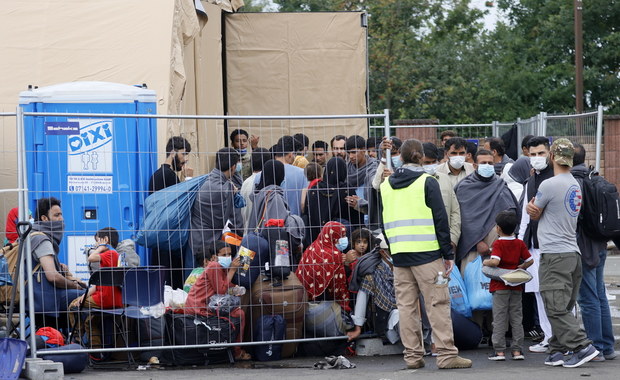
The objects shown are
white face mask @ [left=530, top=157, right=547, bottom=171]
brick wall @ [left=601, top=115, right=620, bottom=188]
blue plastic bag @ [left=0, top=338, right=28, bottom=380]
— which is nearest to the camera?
blue plastic bag @ [left=0, top=338, right=28, bottom=380]

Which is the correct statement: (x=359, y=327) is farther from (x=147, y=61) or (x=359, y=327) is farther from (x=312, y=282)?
(x=147, y=61)

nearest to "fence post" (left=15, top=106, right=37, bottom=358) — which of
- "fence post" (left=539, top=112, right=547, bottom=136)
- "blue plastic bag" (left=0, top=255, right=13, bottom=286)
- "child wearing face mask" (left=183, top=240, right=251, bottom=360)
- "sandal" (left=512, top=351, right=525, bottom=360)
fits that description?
"blue plastic bag" (left=0, top=255, right=13, bottom=286)

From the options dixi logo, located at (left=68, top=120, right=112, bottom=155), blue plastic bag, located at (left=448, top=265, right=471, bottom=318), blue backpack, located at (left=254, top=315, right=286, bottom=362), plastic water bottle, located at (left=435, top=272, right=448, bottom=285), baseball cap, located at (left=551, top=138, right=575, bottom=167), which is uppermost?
dixi logo, located at (left=68, top=120, right=112, bottom=155)

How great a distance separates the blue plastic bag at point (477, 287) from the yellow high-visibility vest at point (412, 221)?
1220 millimetres

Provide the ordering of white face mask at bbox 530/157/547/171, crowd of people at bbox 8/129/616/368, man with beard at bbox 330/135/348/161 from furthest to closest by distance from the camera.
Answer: man with beard at bbox 330/135/348/161 < white face mask at bbox 530/157/547/171 < crowd of people at bbox 8/129/616/368

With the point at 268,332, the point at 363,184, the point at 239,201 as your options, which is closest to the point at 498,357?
the point at 268,332

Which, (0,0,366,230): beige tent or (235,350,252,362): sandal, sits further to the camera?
(0,0,366,230): beige tent

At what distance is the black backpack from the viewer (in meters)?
9.10

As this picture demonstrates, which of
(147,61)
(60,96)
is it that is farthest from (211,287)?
(147,61)

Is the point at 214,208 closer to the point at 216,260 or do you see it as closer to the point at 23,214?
the point at 216,260

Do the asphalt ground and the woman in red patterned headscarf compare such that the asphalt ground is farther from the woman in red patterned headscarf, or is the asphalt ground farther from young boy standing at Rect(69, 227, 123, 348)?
the woman in red patterned headscarf

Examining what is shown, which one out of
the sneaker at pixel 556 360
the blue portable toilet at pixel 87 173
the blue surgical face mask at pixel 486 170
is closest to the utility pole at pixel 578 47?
the blue surgical face mask at pixel 486 170

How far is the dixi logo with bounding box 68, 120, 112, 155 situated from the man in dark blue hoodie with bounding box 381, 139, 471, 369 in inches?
110

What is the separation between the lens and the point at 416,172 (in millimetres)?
8867
